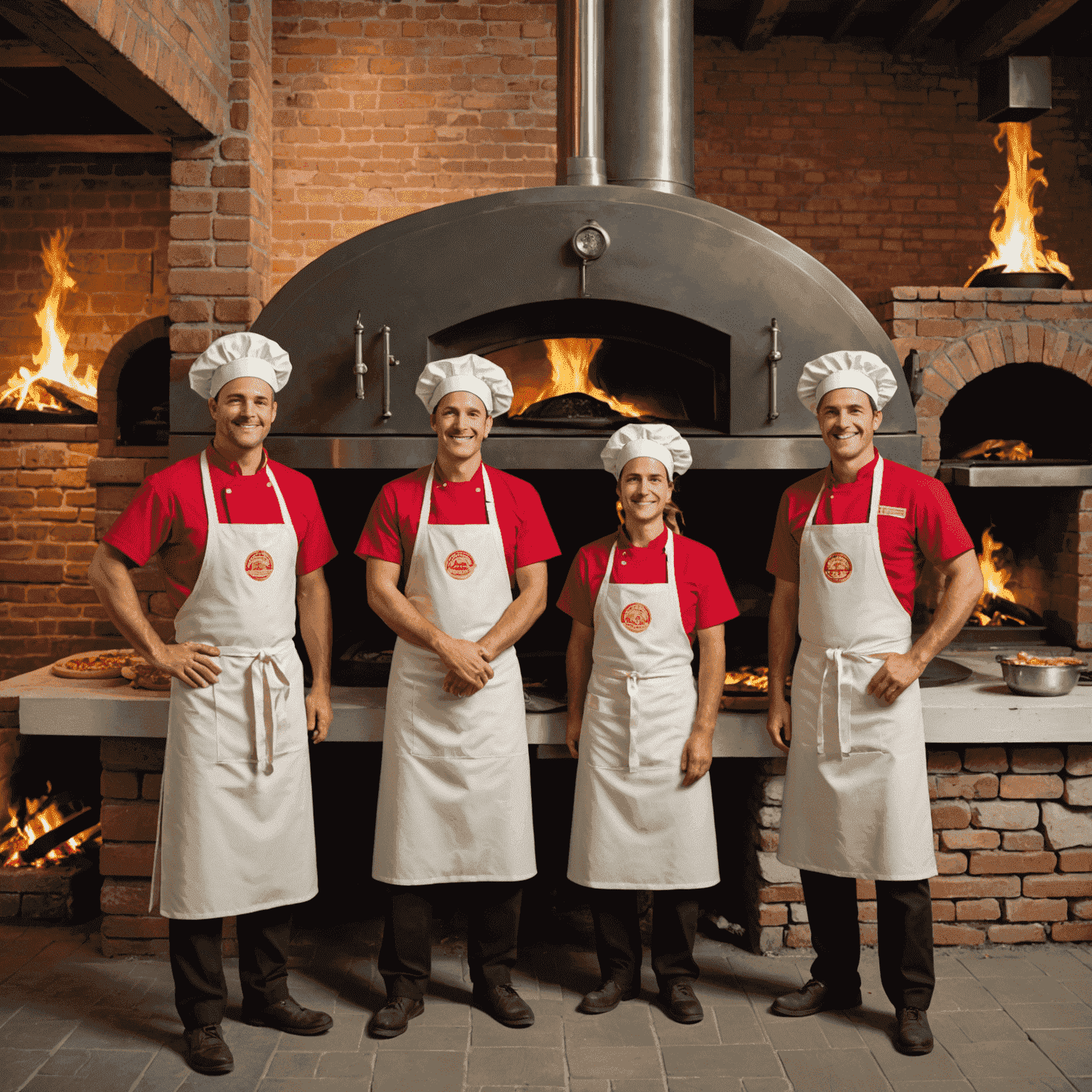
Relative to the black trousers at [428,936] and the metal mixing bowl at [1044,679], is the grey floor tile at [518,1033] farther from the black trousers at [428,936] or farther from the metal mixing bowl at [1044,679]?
the metal mixing bowl at [1044,679]

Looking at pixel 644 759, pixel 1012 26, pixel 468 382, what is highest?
pixel 1012 26

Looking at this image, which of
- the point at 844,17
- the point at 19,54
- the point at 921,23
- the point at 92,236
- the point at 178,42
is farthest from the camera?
the point at 92,236

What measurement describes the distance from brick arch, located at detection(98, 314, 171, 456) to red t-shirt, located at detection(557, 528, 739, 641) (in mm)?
3029

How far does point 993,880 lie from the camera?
308 centimetres

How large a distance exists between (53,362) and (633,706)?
4176 millimetres

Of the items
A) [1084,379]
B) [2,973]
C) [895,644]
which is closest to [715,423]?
[895,644]

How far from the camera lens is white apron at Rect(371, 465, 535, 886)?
103 inches

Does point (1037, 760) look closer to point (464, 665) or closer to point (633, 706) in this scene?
point (633, 706)

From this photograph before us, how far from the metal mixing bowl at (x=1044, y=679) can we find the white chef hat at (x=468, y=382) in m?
1.73

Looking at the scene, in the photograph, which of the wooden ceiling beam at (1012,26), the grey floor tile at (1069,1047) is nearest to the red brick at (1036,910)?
the grey floor tile at (1069,1047)

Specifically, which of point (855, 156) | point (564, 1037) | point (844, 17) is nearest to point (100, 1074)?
point (564, 1037)

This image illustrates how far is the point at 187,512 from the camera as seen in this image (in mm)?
2518

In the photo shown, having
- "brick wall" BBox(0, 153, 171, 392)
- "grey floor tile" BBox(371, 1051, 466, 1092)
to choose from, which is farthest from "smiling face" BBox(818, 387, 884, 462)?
"brick wall" BBox(0, 153, 171, 392)

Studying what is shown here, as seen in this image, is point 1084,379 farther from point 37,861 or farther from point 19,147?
point 19,147
